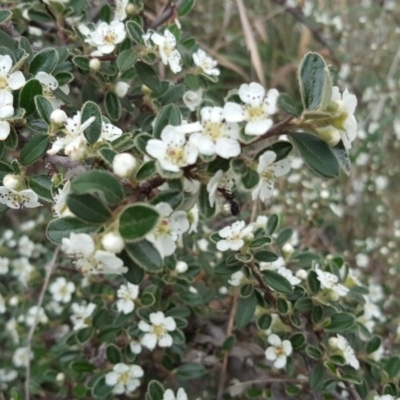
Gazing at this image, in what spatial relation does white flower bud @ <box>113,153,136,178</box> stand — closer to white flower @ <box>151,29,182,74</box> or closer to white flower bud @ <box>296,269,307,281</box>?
white flower @ <box>151,29,182,74</box>

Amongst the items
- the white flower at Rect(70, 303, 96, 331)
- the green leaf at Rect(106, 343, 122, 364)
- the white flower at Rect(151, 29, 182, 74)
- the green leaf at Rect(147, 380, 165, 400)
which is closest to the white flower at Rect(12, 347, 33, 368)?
the white flower at Rect(70, 303, 96, 331)

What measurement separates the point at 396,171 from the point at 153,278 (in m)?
1.74

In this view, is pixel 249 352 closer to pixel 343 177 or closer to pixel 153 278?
pixel 153 278

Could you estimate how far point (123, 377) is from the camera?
1302 mm

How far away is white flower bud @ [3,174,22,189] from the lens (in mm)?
949

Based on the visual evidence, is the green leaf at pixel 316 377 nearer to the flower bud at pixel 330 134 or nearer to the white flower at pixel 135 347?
the white flower at pixel 135 347

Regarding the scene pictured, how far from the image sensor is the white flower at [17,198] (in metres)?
0.95

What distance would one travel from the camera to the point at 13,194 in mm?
962

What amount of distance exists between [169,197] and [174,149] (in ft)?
0.22

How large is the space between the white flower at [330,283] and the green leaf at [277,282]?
0.34 feet

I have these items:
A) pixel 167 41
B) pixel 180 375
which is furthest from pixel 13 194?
pixel 180 375

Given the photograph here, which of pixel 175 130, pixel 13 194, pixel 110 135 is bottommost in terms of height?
pixel 13 194

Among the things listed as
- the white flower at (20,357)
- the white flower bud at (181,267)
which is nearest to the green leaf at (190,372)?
the white flower bud at (181,267)

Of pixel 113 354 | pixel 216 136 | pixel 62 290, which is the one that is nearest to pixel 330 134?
pixel 216 136
